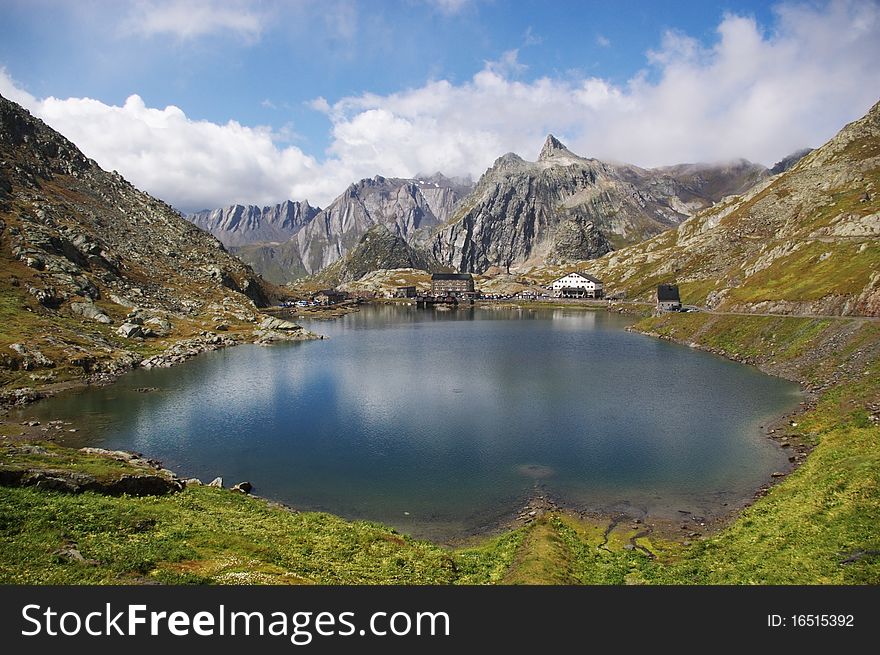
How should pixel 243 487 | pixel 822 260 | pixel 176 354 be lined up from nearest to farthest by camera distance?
pixel 243 487 → pixel 176 354 → pixel 822 260

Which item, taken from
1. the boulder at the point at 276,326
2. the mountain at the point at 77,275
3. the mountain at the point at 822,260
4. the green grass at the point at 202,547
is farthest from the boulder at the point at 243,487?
the boulder at the point at 276,326

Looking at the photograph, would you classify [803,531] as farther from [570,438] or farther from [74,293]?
[74,293]

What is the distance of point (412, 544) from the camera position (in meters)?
31.8

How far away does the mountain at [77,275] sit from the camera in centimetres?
8994

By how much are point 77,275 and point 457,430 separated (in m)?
121

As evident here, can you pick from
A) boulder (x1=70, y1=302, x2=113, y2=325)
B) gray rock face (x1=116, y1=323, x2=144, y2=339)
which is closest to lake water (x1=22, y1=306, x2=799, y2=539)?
gray rock face (x1=116, y1=323, x2=144, y2=339)

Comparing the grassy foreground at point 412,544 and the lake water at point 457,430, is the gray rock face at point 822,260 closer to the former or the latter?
the lake water at point 457,430

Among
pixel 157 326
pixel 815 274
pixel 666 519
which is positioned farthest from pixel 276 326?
pixel 815 274

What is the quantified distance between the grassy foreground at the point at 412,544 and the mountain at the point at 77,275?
211 feet

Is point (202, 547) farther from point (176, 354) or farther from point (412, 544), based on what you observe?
point (176, 354)

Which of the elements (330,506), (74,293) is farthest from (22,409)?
(74,293)

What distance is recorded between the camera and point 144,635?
13.2 m

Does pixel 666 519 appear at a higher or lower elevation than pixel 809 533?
lower

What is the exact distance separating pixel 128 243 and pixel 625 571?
19733 cm
